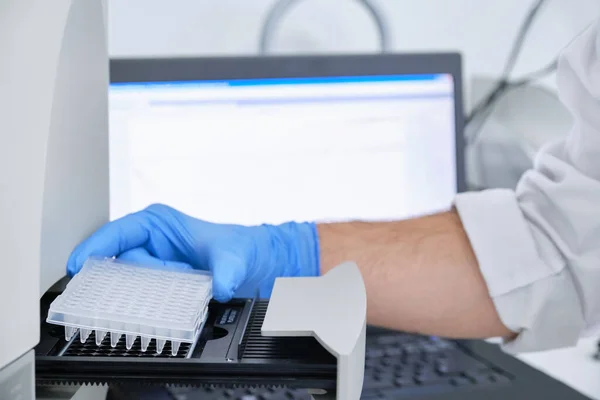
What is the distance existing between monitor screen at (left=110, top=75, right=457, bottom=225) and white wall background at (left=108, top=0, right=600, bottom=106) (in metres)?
0.20

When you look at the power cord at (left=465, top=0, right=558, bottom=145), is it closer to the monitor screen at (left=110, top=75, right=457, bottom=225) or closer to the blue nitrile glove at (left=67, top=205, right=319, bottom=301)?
the monitor screen at (left=110, top=75, right=457, bottom=225)

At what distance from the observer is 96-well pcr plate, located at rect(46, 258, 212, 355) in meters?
0.34

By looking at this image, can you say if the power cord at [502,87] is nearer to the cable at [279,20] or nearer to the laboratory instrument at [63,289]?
the cable at [279,20]

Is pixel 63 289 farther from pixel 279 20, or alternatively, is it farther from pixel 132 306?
pixel 279 20

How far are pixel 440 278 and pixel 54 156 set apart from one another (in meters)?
0.38

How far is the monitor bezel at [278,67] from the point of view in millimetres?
771

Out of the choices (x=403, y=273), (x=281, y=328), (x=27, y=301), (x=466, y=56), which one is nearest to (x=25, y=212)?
(x=27, y=301)

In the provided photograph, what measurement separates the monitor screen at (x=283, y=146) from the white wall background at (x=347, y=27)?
0.67 ft

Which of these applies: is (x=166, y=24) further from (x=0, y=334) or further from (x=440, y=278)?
(x=0, y=334)

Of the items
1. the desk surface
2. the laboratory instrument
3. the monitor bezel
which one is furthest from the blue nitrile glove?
the desk surface

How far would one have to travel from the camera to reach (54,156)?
408 mm

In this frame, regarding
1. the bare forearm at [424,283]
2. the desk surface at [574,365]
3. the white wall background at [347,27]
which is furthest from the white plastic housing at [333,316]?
the white wall background at [347,27]

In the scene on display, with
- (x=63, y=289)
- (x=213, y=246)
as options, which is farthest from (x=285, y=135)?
(x=63, y=289)

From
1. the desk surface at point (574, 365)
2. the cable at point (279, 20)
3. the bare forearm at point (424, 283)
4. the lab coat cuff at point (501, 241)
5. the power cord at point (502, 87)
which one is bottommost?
the desk surface at point (574, 365)
